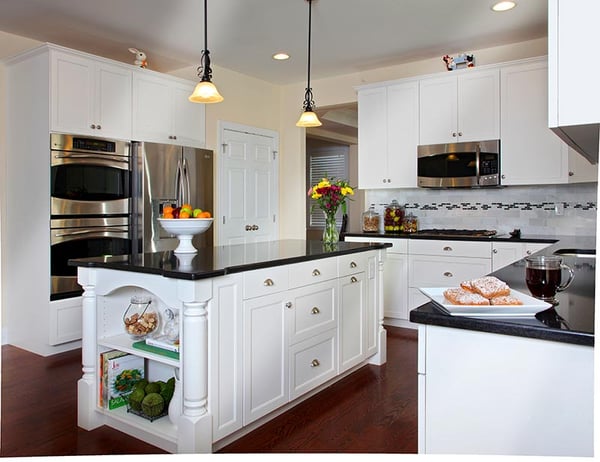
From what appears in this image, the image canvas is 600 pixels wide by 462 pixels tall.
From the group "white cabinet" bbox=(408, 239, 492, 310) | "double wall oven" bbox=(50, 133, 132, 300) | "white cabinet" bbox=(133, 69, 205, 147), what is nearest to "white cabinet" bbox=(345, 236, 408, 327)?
"white cabinet" bbox=(408, 239, 492, 310)

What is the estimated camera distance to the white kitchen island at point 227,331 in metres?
2.10

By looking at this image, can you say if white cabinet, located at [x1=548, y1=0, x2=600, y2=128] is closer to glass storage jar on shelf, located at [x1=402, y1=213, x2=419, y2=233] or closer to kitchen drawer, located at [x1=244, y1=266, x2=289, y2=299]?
kitchen drawer, located at [x1=244, y1=266, x2=289, y2=299]

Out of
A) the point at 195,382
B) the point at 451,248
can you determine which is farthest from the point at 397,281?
the point at 195,382

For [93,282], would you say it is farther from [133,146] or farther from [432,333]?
[133,146]

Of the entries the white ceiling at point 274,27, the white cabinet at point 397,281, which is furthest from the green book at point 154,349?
the white cabinet at point 397,281

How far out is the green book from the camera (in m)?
2.24

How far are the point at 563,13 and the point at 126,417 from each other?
2.34 meters

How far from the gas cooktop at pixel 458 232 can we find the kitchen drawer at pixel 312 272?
1.95m

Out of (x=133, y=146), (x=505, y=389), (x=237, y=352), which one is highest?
(x=133, y=146)

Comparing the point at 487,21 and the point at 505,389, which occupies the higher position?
the point at 487,21

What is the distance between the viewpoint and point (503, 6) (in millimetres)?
3686

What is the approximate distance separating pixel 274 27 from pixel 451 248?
243 cm

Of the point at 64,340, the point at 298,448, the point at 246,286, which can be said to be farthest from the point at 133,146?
the point at 298,448

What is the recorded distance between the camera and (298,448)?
2.28m
